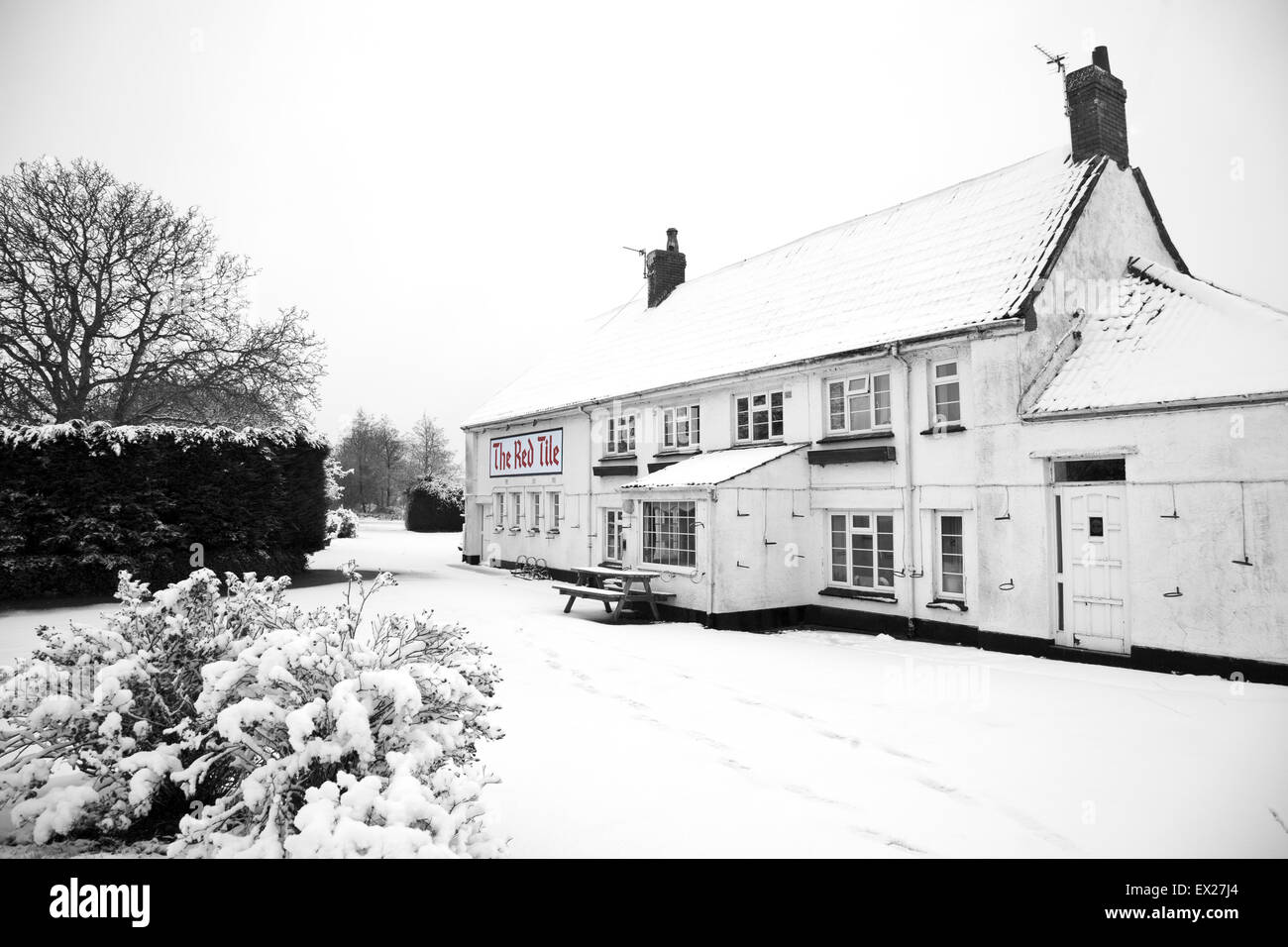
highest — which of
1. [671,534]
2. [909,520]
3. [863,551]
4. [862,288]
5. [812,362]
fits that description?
[862,288]

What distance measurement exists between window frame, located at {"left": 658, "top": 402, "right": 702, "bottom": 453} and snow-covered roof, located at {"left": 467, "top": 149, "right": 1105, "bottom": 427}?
75cm

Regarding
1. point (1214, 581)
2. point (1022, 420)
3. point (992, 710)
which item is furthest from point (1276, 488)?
point (992, 710)

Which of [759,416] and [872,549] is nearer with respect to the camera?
[872,549]

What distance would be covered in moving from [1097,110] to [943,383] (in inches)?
242

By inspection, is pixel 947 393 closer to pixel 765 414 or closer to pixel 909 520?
pixel 909 520

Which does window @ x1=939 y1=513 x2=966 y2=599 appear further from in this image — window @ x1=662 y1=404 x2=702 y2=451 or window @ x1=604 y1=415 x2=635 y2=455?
window @ x1=604 y1=415 x2=635 y2=455

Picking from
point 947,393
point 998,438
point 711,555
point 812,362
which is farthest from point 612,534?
point 998,438

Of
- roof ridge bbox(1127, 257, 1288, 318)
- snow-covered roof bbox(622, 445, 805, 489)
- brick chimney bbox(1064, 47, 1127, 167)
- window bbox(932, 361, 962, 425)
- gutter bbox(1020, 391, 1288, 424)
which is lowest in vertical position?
snow-covered roof bbox(622, 445, 805, 489)

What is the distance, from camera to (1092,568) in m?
11.1

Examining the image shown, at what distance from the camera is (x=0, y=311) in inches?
865

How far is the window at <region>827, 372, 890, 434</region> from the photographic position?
14016 millimetres

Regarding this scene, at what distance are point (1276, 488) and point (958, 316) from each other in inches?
201

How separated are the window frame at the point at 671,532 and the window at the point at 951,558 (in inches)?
186

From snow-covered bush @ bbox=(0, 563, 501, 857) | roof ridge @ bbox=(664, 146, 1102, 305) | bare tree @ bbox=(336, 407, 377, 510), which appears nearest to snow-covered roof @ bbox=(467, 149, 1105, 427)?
roof ridge @ bbox=(664, 146, 1102, 305)
